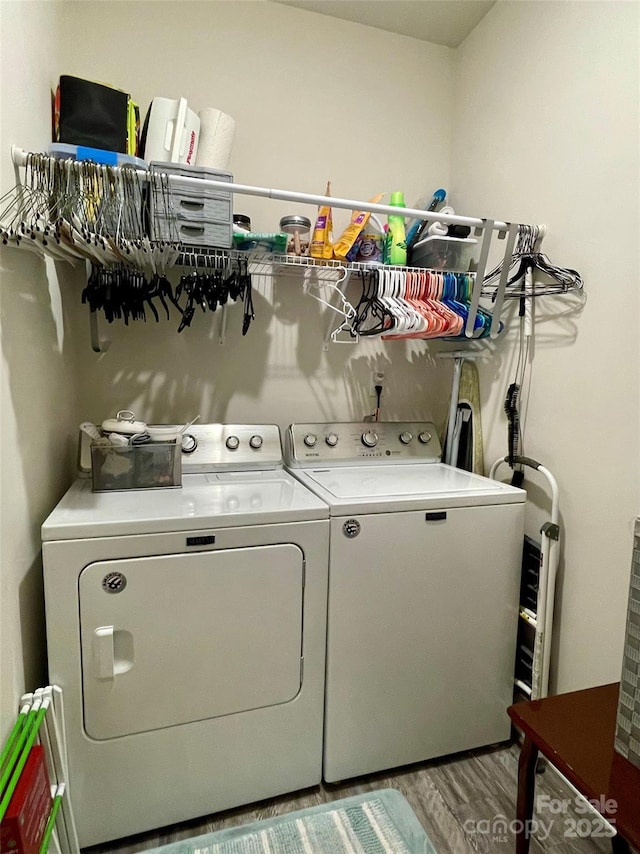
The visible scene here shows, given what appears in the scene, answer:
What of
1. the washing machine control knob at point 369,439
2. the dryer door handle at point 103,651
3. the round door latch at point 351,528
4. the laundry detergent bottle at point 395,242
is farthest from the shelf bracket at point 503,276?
the dryer door handle at point 103,651

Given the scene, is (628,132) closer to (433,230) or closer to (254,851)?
(433,230)

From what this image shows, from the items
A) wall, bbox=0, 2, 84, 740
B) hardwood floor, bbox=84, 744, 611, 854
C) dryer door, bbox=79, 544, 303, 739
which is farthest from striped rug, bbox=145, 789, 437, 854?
wall, bbox=0, 2, 84, 740

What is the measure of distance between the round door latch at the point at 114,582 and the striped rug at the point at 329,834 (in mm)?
754

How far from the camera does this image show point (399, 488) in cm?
172

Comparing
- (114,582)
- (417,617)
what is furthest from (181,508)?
(417,617)

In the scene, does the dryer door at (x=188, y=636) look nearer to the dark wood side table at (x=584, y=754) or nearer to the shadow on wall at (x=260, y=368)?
the dark wood side table at (x=584, y=754)

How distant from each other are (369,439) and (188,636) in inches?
43.1

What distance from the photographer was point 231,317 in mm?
2131

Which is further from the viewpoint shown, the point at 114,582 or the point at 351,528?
the point at 351,528

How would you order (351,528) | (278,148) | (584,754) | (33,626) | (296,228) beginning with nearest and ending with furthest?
(584,754) < (33,626) < (351,528) < (296,228) < (278,148)

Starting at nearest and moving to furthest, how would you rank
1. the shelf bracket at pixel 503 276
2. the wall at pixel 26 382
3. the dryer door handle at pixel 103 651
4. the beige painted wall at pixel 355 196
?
the wall at pixel 26 382 < the dryer door handle at pixel 103 651 < the beige painted wall at pixel 355 196 < the shelf bracket at pixel 503 276

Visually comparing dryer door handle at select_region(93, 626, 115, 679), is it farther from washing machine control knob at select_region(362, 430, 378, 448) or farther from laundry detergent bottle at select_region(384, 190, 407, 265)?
laundry detergent bottle at select_region(384, 190, 407, 265)

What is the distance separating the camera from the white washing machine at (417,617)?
1.54 m

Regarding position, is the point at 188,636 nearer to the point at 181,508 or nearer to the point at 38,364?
the point at 181,508
